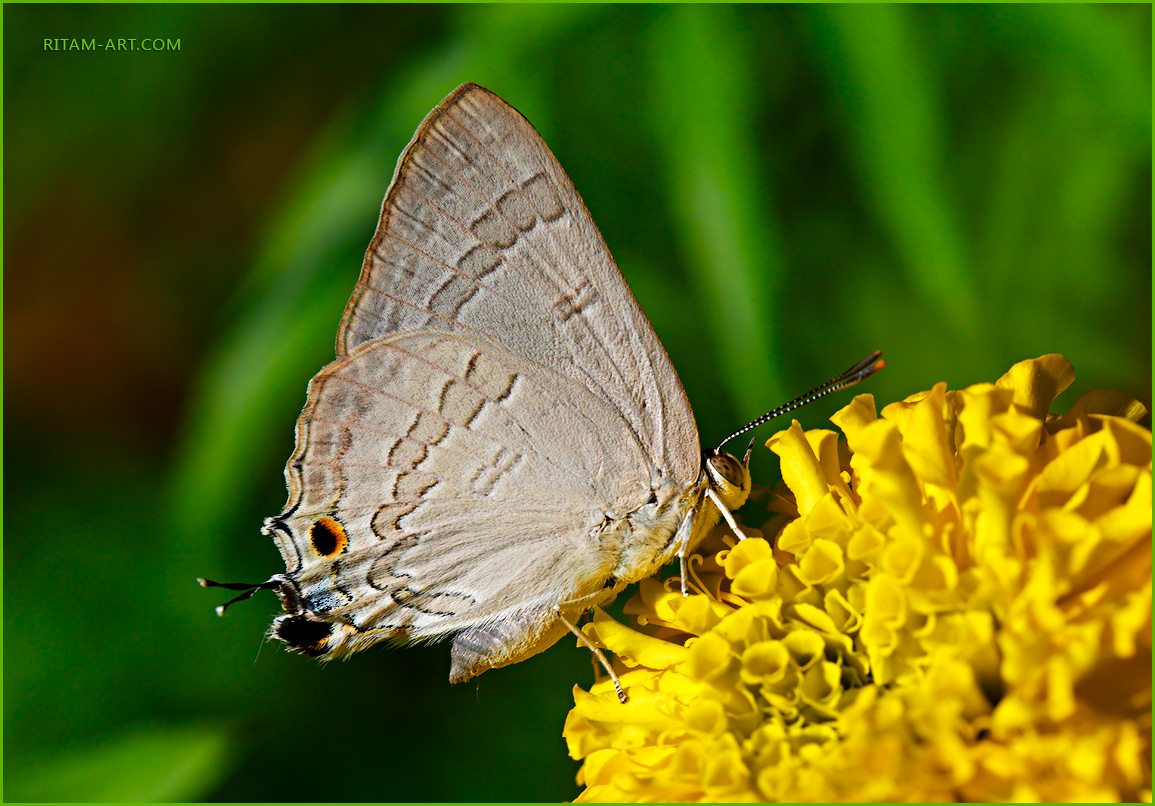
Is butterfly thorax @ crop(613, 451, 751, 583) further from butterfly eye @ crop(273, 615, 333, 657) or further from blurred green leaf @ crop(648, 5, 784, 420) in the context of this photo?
butterfly eye @ crop(273, 615, 333, 657)

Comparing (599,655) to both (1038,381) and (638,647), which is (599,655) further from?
(1038,381)

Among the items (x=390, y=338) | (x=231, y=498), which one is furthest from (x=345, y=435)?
(x=231, y=498)

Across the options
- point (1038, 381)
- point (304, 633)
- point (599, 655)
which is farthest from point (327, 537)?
point (1038, 381)

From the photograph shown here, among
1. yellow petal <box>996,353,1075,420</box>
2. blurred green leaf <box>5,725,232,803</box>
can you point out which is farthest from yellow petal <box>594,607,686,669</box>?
blurred green leaf <box>5,725,232,803</box>

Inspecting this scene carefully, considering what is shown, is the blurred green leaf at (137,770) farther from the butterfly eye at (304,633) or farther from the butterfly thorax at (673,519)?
the butterfly thorax at (673,519)

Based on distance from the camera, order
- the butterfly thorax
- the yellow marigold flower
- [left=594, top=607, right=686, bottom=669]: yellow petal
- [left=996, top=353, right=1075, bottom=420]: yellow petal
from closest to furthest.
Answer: the yellow marigold flower
[left=996, top=353, right=1075, bottom=420]: yellow petal
[left=594, top=607, right=686, bottom=669]: yellow petal
the butterfly thorax

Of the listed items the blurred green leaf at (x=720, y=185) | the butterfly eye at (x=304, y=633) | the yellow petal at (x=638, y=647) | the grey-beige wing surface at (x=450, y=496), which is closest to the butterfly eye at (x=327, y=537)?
the grey-beige wing surface at (x=450, y=496)
